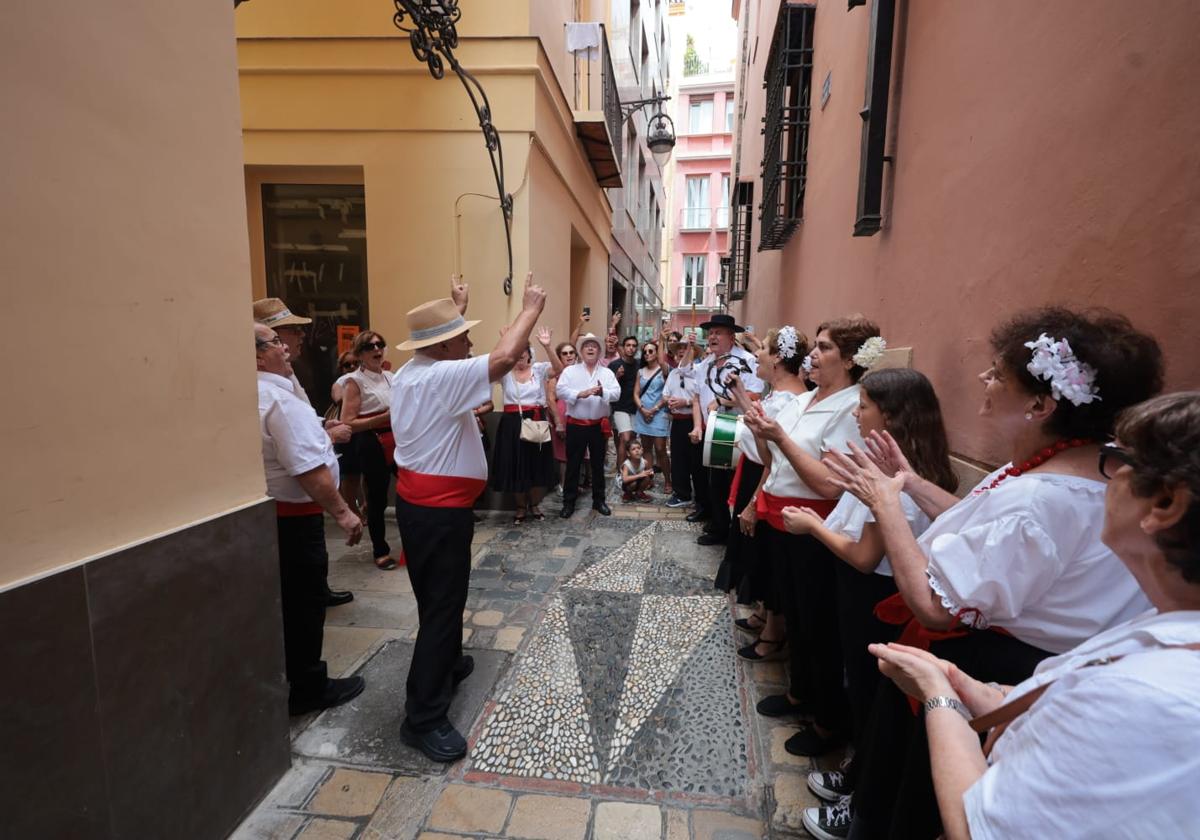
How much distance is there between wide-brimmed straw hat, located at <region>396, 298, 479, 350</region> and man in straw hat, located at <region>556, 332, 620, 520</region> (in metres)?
3.38

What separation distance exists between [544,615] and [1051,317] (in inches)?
127

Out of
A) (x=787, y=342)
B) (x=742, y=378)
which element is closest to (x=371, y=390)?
(x=742, y=378)

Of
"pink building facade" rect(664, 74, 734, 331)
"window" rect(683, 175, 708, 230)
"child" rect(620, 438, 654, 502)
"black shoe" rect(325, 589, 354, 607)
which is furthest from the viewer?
"window" rect(683, 175, 708, 230)

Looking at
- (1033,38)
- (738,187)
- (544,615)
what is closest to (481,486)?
(544,615)

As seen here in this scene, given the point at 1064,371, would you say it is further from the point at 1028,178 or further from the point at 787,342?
the point at 787,342

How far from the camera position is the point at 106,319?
1.62 meters

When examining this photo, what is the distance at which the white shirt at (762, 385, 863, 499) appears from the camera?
2.44 metres

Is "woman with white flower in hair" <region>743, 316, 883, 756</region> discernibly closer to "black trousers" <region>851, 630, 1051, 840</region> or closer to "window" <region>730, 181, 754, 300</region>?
"black trousers" <region>851, 630, 1051, 840</region>

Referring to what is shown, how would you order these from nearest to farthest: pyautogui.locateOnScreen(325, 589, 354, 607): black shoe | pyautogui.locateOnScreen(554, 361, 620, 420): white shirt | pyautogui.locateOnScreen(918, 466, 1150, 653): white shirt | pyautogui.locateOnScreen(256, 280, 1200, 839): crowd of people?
1. pyautogui.locateOnScreen(256, 280, 1200, 839): crowd of people
2. pyautogui.locateOnScreen(918, 466, 1150, 653): white shirt
3. pyautogui.locateOnScreen(325, 589, 354, 607): black shoe
4. pyautogui.locateOnScreen(554, 361, 620, 420): white shirt

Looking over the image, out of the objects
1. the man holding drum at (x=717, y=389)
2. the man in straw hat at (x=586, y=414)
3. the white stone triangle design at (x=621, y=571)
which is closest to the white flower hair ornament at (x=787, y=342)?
the man holding drum at (x=717, y=389)

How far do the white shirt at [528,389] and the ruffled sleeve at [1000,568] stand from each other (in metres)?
4.82

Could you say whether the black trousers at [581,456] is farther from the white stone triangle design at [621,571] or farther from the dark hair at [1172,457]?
the dark hair at [1172,457]

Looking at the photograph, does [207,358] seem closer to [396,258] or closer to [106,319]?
[106,319]

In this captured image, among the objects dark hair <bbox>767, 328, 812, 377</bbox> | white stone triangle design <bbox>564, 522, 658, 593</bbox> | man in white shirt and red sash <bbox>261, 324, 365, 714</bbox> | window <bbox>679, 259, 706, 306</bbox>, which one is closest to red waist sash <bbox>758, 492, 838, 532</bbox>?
dark hair <bbox>767, 328, 812, 377</bbox>
